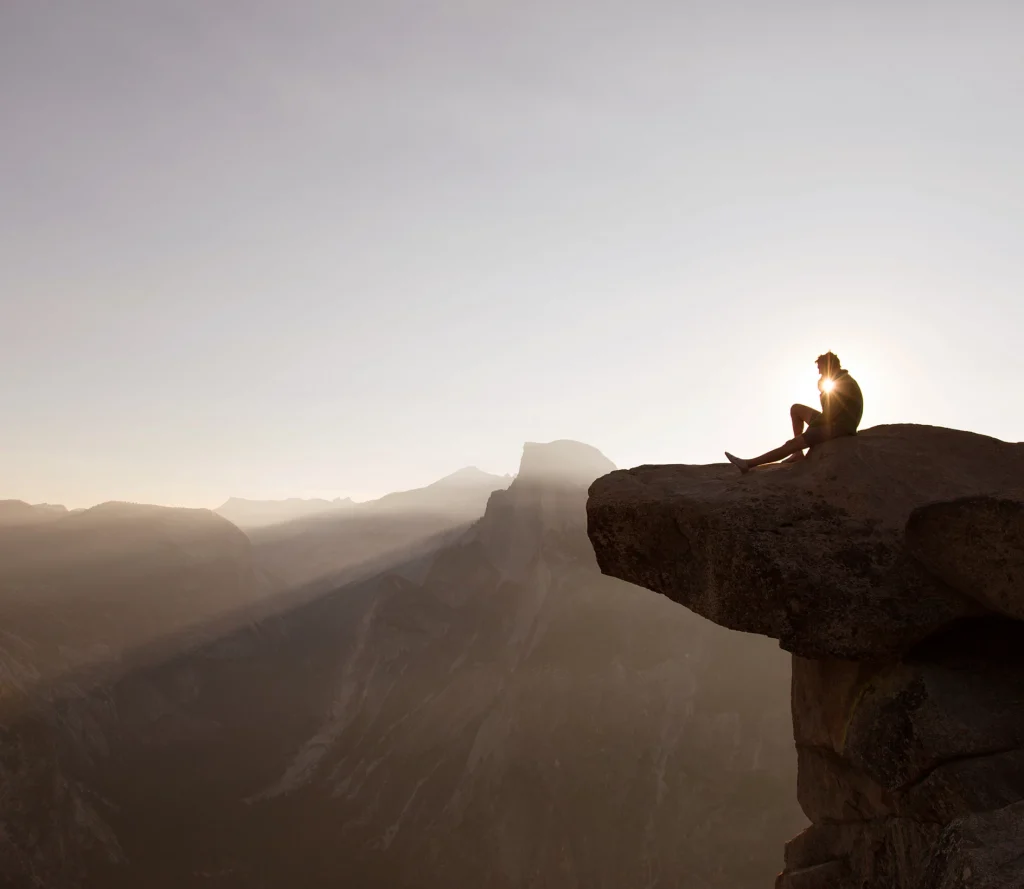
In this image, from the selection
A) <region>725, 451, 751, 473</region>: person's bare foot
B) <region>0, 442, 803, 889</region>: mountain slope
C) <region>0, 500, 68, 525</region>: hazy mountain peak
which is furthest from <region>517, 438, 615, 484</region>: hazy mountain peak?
<region>0, 500, 68, 525</region>: hazy mountain peak

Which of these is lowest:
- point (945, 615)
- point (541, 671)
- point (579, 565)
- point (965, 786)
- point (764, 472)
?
point (541, 671)

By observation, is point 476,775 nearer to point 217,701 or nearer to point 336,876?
point 336,876

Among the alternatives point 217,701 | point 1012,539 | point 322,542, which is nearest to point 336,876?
point 217,701

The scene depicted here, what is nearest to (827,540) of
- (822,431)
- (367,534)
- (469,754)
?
(822,431)

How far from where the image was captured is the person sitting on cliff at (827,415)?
10.3 meters

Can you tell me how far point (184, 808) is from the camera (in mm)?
57656

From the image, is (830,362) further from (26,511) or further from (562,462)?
(26,511)

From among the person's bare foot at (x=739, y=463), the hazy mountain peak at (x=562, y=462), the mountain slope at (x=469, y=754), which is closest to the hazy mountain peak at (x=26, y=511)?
the mountain slope at (x=469, y=754)

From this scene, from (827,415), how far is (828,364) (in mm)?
821

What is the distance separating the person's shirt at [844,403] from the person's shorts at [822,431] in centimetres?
2

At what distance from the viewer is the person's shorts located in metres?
10.3

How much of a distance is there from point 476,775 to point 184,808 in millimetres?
27242

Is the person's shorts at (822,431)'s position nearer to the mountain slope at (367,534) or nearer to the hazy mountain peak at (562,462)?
the hazy mountain peak at (562,462)

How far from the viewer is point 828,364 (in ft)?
34.6
